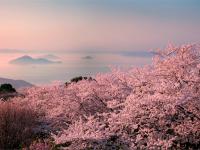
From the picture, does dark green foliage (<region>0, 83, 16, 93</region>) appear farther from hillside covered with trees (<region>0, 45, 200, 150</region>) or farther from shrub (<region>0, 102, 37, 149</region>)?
hillside covered with trees (<region>0, 45, 200, 150</region>)

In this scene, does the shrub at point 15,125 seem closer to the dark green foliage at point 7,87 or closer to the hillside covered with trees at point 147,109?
the hillside covered with trees at point 147,109

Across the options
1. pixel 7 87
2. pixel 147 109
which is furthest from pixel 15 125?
pixel 7 87

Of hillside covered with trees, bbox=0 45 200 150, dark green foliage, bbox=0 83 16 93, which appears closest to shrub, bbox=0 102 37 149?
hillside covered with trees, bbox=0 45 200 150

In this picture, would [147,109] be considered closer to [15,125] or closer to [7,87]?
[15,125]

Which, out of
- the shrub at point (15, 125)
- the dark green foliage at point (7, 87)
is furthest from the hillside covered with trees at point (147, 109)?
the dark green foliage at point (7, 87)

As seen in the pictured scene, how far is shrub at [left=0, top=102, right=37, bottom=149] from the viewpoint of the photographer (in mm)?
17609

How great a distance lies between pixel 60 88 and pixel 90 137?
6987 mm

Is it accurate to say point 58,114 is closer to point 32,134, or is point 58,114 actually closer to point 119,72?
point 32,134

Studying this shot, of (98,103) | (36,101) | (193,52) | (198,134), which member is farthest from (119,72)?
(36,101)

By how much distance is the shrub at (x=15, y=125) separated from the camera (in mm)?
17609

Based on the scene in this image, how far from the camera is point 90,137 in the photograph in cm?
1291

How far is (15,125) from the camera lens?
18.0 metres

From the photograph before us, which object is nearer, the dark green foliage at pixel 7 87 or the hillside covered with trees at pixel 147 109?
the hillside covered with trees at pixel 147 109

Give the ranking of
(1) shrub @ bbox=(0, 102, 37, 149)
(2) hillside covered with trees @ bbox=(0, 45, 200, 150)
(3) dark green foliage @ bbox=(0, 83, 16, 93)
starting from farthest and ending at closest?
(3) dark green foliage @ bbox=(0, 83, 16, 93) → (1) shrub @ bbox=(0, 102, 37, 149) → (2) hillside covered with trees @ bbox=(0, 45, 200, 150)
